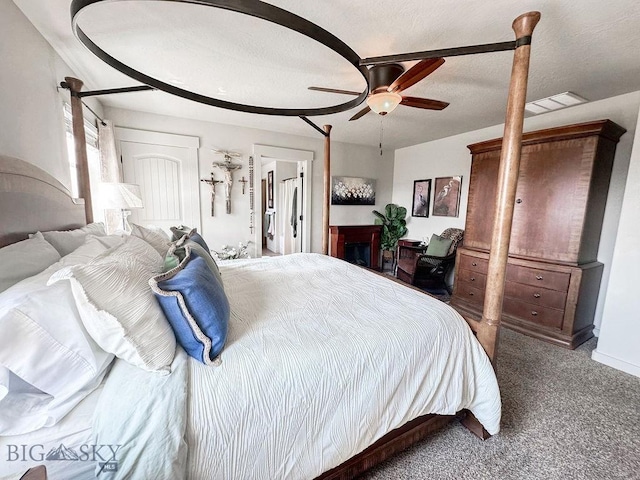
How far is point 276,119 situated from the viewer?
3463mm

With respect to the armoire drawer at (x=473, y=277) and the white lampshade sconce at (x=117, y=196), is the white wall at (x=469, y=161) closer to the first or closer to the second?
the armoire drawer at (x=473, y=277)

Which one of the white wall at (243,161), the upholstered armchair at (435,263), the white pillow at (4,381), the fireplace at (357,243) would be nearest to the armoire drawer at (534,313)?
the upholstered armchair at (435,263)

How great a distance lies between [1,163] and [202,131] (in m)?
2.71

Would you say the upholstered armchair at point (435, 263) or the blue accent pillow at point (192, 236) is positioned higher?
the blue accent pillow at point (192, 236)

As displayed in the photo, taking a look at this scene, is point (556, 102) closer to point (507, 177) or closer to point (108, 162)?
point (507, 177)

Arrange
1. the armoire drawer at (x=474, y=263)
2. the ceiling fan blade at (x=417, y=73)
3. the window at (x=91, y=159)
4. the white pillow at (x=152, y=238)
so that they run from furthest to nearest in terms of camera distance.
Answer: the armoire drawer at (x=474, y=263) < the window at (x=91, y=159) < the white pillow at (x=152, y=238) < the ceiling fan blade at (x=417, y=73)

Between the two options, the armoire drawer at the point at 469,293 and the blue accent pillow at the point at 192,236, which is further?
the armoire drawer at the point at 469,293

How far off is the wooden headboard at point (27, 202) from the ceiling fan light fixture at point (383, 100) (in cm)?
210

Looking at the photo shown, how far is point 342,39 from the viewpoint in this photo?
5.94ft

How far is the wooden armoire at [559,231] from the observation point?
2.42 metres

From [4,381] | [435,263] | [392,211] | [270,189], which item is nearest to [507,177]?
[4,381]

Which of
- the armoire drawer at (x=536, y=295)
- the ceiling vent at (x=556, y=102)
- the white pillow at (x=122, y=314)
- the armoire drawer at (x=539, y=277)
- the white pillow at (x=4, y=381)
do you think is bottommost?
the armoire drawer at (x=536, y=295)

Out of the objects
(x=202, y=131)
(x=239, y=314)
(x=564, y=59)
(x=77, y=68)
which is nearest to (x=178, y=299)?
Result: (x=239, y=314)

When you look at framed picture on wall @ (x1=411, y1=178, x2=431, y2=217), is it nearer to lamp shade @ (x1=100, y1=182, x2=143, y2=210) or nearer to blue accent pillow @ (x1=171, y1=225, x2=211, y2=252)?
blue accent pillow @ (x1=171, y1=225, x2=211, y2=252)
